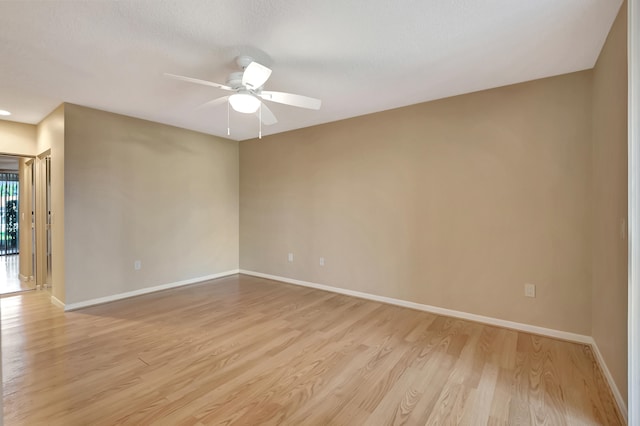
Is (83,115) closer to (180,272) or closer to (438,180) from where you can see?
(180,272)

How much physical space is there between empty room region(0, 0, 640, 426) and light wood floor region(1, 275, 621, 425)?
20mm

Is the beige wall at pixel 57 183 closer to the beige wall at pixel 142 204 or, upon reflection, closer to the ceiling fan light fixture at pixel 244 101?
the beige wall at pixel 142 204

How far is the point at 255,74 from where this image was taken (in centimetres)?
219

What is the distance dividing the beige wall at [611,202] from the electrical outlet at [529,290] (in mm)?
441

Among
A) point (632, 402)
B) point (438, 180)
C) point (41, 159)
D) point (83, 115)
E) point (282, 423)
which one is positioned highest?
point (83, 115)

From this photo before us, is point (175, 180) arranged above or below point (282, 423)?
above

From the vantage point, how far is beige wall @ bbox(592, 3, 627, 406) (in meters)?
1.87

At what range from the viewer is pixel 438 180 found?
3457 millimetres

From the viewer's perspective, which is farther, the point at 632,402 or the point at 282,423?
the point at 282,423

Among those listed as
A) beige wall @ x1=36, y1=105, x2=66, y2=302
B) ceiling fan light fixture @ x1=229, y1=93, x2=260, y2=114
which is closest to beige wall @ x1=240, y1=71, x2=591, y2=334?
ceiling fan light fixture @ x1=229, y1=93, x2=260, y2=114

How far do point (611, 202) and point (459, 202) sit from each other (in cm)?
130

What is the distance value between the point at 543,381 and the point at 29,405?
344 centimetres

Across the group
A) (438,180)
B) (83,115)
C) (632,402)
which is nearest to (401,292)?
(438,180)

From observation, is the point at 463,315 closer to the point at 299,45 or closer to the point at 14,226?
the point at 299,45
